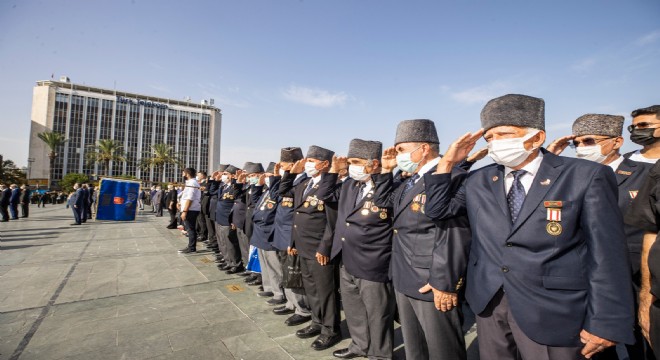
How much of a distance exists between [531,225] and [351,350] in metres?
2.26

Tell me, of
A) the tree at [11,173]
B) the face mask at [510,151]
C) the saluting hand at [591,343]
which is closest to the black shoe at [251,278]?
the face mask at [510,151]

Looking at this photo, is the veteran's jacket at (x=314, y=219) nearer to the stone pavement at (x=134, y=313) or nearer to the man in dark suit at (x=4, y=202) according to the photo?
the stone pavement at (x=134, y=313)

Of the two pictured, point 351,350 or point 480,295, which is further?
point 351,350

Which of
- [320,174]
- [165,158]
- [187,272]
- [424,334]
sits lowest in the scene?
[187,272]

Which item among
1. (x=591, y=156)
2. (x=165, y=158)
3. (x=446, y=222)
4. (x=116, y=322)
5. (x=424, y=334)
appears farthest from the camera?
(x=165, y=158)

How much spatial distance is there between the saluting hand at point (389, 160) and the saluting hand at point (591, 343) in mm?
1839

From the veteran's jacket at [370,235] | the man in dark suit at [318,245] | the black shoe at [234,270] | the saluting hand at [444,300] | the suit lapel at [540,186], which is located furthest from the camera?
the black shoe at [234,270]

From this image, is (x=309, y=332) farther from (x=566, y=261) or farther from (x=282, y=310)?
(x=566, y=261)

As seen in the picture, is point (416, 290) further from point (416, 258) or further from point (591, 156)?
point (591, 156)

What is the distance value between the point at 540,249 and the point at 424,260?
85cm

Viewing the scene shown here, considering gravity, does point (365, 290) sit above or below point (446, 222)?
below

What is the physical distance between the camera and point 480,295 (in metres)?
1.92

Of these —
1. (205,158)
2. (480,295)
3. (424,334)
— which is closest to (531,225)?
(480,295)

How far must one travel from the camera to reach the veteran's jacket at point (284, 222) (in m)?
4.45
